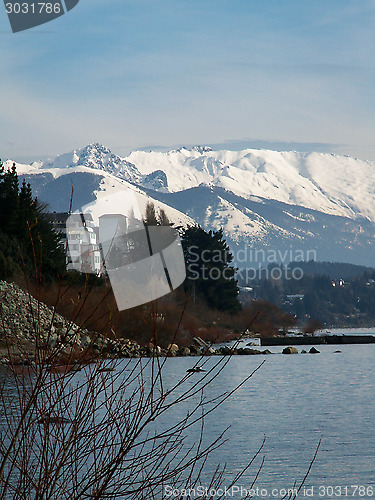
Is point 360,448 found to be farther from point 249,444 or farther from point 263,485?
point 263,485

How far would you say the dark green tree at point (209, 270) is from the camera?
75188mm

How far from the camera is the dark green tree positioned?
75.2 metres

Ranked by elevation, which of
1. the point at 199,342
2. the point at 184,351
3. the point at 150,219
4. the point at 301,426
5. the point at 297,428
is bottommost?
the point at 199,342

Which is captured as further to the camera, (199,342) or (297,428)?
(199,342)

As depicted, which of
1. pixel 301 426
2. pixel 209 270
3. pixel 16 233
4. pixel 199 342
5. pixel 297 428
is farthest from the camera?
pixel 209 270

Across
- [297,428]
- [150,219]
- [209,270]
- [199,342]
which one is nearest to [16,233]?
[199,342]

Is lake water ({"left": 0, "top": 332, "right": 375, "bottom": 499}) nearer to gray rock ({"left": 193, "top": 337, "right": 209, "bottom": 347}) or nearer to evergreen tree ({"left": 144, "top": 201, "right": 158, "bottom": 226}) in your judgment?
gray rock ({"left": 193, "top": 337, "right": 209, "bottom": 347})

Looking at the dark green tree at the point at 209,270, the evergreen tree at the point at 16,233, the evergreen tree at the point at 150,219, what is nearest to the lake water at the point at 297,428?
the evergreen tree at the point at 16,233

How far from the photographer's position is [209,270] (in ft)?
249

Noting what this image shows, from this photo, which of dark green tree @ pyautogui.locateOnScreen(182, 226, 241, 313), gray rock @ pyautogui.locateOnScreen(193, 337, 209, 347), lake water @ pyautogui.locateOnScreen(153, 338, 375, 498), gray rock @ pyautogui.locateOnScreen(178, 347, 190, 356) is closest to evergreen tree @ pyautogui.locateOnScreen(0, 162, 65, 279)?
gray rock @ pyautogui.locateOnScreen(178, 347, 190, 356)

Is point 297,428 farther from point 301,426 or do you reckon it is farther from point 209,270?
point 209,270

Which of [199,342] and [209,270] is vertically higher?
[209,270]

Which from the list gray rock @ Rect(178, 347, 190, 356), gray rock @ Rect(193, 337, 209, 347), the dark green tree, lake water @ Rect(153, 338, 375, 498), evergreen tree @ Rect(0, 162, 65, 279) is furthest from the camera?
the dark green tree

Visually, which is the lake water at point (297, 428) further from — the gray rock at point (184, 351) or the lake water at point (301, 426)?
the gray rock at point (184, 351)
